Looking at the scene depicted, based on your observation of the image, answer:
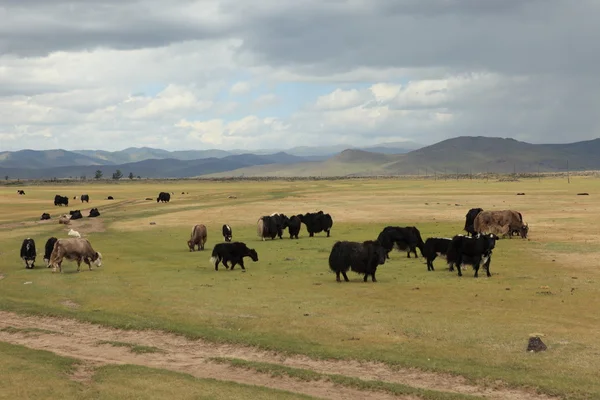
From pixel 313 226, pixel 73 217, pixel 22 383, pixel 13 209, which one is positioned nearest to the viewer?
pixel 22 383

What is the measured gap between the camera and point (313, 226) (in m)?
39.8

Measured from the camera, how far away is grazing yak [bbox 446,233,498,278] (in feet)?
76.8

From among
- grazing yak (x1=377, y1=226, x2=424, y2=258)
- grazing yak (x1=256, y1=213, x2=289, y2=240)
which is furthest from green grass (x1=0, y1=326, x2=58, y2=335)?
grazing yak (x1=256, y1=213, x2=289, y2=240)

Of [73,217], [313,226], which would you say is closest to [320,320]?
[313,226]

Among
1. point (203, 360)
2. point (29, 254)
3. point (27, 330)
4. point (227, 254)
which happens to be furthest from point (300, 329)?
point (29, 254)

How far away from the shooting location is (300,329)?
16438 mm

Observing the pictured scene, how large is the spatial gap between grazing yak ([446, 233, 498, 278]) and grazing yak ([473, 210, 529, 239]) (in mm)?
13429

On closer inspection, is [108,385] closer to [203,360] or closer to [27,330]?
[203,360]

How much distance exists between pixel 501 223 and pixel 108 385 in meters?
29.0

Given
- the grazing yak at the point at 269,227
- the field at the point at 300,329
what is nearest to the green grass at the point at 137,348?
the field at the point at 300,329

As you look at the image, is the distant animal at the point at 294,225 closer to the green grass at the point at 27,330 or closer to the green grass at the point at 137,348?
the green grass at the point at 27,330

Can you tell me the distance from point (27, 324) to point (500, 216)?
27.2m

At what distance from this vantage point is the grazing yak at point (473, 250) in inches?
922

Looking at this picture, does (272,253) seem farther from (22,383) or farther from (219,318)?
(22,383)
